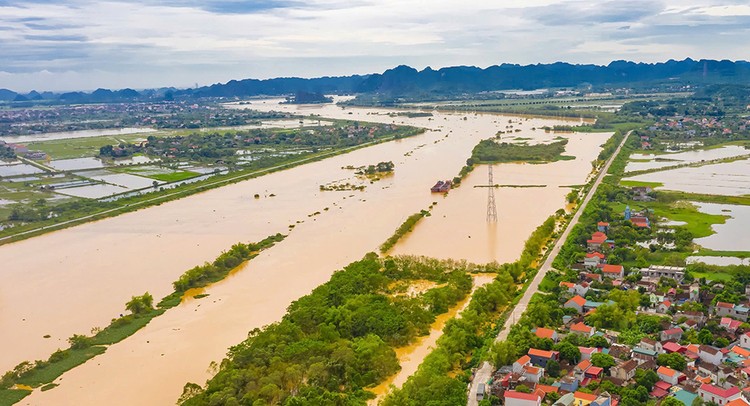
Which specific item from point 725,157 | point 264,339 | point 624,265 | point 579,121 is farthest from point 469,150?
point 264,339

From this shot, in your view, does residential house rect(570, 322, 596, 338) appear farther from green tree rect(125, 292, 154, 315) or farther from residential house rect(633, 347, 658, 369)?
Result: green tree rect(125, 292, 154, 315)

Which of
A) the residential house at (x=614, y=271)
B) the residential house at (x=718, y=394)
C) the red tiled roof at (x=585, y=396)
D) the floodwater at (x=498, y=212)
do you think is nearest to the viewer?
the residential house at (x=718, y=394)

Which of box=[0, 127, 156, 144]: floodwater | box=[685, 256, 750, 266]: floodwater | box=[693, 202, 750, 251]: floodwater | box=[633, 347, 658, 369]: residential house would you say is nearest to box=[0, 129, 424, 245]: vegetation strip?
box=[633, 347, 658, 369]: residential house

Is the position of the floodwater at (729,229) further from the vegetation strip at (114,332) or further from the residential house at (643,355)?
the vegetation strip at (114,332)

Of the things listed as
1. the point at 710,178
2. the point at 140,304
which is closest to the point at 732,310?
the point at 140,304

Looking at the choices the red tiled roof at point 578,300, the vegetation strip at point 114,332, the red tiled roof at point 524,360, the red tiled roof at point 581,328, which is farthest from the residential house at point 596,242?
the vegetation strip at point 114,332

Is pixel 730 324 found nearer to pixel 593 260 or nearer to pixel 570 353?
pixel 570 353

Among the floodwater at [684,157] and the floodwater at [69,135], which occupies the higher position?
the floodwater at [69,135]
